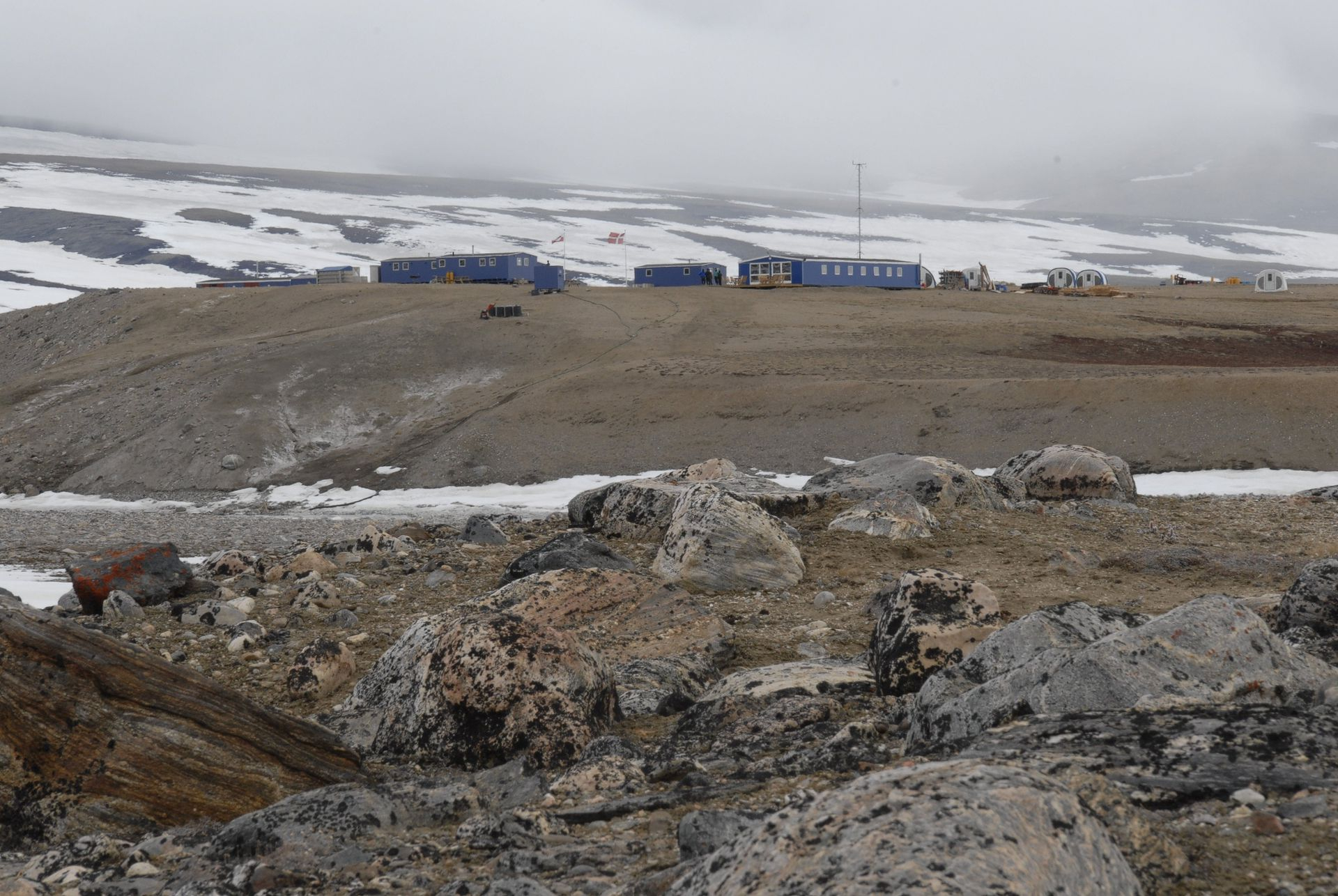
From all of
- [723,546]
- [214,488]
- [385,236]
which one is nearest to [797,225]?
[385,236]

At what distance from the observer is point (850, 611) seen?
1066 cm

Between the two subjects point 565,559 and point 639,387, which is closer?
point 565,559

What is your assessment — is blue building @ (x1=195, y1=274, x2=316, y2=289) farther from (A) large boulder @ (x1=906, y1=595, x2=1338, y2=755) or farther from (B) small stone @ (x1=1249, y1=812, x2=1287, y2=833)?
(B) small stone @ (x1=1249, y1=812, x2=1287, y2=833)

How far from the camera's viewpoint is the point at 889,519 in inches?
549

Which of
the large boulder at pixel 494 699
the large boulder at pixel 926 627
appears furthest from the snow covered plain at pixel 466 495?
the large boulder at pixel 494 699

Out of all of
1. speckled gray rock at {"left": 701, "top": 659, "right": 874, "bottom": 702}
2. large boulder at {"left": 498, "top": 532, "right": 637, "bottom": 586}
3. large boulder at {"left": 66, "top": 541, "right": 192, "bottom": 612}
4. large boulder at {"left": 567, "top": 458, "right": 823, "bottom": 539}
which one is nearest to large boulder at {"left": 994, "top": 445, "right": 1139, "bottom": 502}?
large boulder at {"left": 567, "top": 458, "right": 823, "bottom": 539}

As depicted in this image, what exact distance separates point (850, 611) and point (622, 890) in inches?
271

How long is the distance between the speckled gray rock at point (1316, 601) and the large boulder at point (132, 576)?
10942mm

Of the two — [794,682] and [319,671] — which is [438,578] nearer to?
[319,671]

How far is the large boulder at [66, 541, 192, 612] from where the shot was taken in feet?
38.2

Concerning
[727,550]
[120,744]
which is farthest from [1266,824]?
[727,550]

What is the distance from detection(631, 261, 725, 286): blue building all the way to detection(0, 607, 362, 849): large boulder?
63709mm

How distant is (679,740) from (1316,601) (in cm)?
455

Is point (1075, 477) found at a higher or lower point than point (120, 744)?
lower
